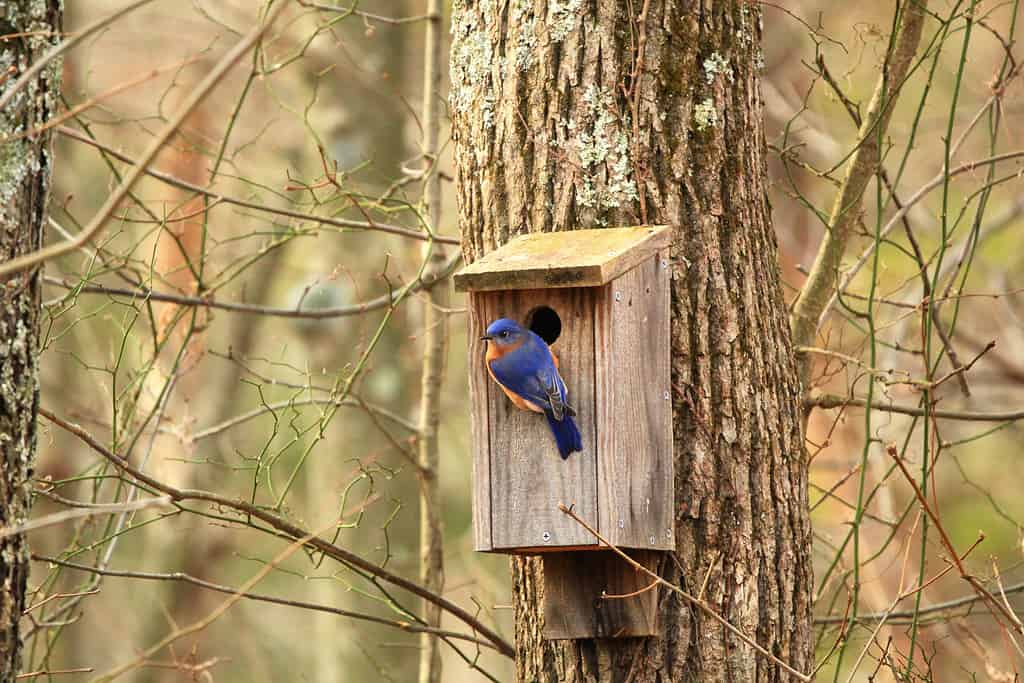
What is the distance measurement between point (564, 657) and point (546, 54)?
4.87ft

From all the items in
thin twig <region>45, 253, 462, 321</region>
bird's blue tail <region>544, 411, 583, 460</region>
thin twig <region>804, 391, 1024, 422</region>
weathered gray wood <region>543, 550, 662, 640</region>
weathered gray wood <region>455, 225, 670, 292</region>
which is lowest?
weathered gray wood <region>543, 550, 662, 640</region>

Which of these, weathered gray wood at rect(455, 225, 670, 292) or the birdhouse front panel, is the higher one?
weathered gray wood at rect(455, 225, 670, 292)

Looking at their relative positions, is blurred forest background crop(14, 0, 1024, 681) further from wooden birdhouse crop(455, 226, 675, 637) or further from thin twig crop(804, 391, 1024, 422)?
wooden birdhouse crop(455, 226, 675, 637)

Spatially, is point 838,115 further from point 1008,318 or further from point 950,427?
point 1008,318

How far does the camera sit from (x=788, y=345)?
10.5 ft

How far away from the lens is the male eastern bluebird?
277 cm

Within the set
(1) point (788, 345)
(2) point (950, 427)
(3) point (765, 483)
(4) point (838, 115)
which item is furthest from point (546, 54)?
(4) point (838, 115)

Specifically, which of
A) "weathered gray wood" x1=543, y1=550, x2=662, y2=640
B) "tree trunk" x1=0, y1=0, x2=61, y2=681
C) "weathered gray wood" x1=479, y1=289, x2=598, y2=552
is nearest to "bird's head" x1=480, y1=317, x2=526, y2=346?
"weathered gray wood" x1=479, y1=289, x2=598, y2=552

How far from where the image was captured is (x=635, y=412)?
9.50ft

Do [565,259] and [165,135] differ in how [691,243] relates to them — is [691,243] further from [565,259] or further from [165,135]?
[165,135]

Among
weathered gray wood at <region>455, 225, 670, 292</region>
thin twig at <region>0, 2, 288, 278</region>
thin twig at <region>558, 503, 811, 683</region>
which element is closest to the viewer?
thin twig at <region>0, 2, 288, 278</region>

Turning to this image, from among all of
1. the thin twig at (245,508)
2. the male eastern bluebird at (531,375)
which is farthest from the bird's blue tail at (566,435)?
the thin twig at (245,508)

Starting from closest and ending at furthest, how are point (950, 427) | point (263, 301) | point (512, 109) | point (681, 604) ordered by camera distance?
point (681, 604), point (512, 109), point (263, 301), point (950, 427)

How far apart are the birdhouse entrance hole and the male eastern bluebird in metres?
0.15
